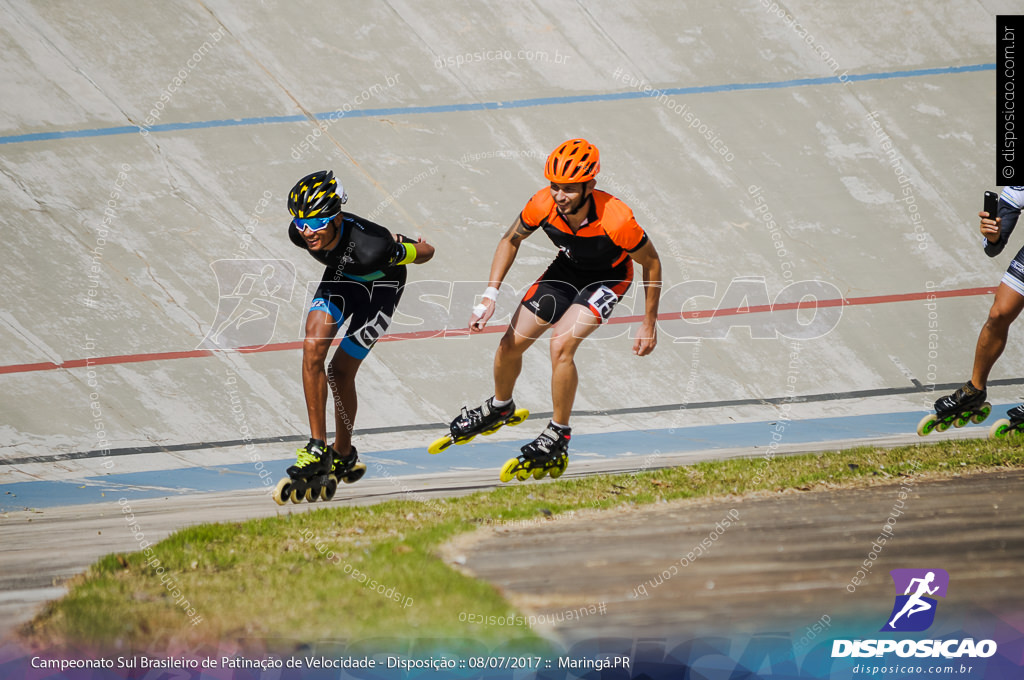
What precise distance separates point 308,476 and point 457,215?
15.4 ft

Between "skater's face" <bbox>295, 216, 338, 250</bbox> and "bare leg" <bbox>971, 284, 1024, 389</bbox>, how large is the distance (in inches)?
173

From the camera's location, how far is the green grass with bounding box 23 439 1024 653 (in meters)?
3.83

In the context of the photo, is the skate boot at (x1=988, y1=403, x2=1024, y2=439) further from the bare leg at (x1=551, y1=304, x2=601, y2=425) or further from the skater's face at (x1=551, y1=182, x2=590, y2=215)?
the skater's face at (x1=551, y1=182, x2=590, y2=215)

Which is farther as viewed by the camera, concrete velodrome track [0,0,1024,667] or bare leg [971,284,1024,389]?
concrete velodrome track [0,0,1024,667]

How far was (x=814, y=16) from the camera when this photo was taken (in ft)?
37.9

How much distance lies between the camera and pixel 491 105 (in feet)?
33.4

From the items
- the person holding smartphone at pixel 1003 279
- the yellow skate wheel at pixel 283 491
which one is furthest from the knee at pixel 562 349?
the person holding smartphone at pixel 1003 279

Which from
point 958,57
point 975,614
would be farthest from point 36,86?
point 958,57

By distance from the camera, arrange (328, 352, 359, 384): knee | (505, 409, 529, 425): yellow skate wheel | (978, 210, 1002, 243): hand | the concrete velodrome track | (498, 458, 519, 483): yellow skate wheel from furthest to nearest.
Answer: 1. the concrete velodrome track
2. (978, 210, 1002, 243): hand
3. (505, 409, 529, 425): yellow skate wheel
4. (498, 458, 519, 483): yellow skate wheel
5. (328, 352, 359, 384): knee

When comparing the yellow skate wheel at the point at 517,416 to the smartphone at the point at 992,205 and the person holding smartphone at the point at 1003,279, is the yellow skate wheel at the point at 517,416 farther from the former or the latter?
the smartphone at the point at 992,205

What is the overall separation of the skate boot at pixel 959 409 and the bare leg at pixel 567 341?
2.86 m

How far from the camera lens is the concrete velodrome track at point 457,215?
296 inches

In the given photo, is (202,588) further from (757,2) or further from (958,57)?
(958,57)

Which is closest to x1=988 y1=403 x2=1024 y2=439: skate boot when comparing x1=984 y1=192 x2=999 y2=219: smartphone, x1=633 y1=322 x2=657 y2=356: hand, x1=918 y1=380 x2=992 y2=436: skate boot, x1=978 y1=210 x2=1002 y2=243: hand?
x1=918 y1=380 x2=992 y2=436: skate boot
